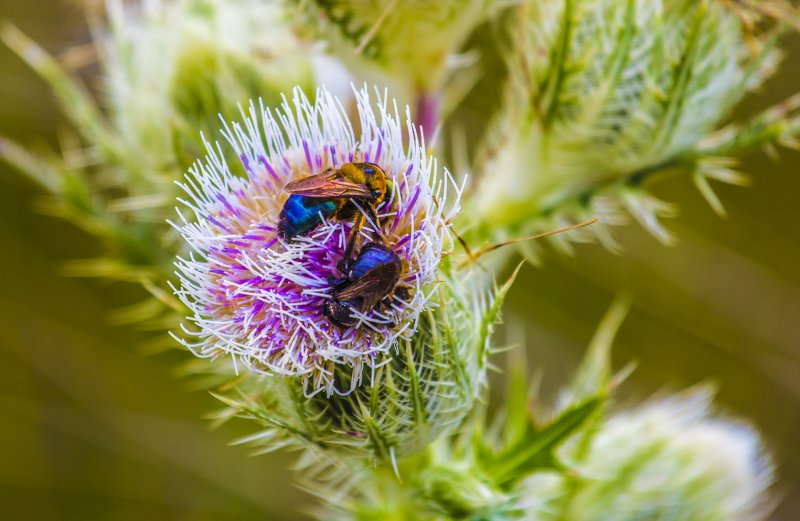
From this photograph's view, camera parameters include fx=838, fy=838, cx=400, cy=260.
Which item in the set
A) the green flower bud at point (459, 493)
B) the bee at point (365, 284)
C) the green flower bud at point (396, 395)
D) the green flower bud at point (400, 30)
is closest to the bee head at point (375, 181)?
the bee at point (365, 284)

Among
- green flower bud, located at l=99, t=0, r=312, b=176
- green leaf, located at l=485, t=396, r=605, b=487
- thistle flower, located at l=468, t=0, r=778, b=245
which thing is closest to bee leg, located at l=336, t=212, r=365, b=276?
green leaf, located at l=485, t=396, r=605, b=487

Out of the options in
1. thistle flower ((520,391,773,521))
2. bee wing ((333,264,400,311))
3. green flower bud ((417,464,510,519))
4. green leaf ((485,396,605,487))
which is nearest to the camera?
bee wing ((333,264,400,311))

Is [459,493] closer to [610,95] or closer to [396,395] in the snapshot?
[396,395]

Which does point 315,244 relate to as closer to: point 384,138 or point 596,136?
point 384,138

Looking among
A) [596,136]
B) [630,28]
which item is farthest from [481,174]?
[630,28]

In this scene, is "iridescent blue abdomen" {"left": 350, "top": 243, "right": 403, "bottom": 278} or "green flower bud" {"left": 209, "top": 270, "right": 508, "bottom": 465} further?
"green flower bud" {"left": 209, "top": 270, "right": 508, "bottom": 465}

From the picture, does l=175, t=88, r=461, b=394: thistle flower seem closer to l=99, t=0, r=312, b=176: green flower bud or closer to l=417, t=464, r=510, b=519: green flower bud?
l=417, t=464, r=510, b=519: green flower bud

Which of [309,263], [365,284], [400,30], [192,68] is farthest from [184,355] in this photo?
[365,284]
